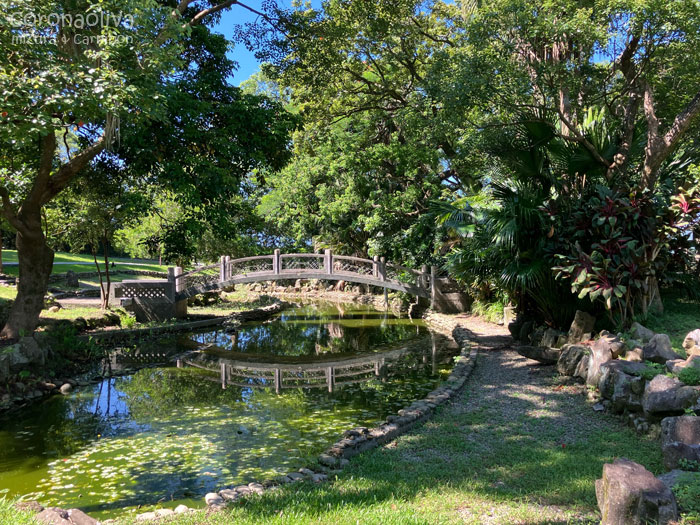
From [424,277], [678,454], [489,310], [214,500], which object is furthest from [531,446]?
[424,277]

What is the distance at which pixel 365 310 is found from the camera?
80.3 ft

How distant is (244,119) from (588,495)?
987cm

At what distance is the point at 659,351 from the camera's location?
6.87 meters

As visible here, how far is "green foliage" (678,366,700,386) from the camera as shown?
216 inches

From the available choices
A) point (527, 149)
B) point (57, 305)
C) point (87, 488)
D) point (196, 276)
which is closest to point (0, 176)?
point (57, 305)

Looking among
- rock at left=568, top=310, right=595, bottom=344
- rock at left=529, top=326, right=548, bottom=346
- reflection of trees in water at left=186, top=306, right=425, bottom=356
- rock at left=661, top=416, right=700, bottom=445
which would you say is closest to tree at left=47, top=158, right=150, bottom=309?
reflection of trees in water at left=186, top=306, right=425, bottom=356

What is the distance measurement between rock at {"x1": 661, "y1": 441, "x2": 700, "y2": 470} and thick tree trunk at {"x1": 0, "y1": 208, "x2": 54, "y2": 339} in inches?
430

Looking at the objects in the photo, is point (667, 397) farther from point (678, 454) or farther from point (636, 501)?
point (636, 501)

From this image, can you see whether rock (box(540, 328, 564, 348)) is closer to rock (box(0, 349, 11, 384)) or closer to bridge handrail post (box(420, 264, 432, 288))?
bridge handrail post (box(420, 264, 432, 288))

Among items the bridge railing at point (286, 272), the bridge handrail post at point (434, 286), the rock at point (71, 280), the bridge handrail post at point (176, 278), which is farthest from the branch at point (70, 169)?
the rock at point (71, 280)

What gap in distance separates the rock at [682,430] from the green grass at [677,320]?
3335mm

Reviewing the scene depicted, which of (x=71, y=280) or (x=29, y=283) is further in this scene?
(x=71, y=280)

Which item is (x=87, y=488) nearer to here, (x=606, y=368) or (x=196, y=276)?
(x=606, y=368)

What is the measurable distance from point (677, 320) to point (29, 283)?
12.7 meters
